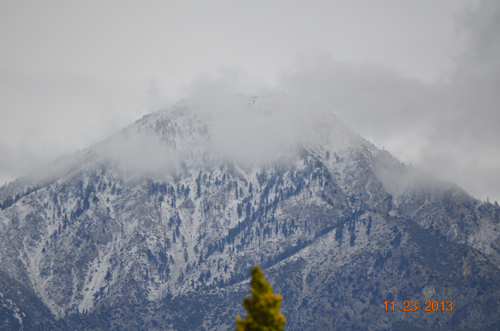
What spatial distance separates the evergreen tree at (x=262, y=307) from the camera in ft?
262

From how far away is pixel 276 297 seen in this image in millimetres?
80062

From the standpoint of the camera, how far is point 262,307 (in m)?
80.2

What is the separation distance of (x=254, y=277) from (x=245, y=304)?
11.8 feet

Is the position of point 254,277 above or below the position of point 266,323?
above

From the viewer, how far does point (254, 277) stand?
8050 centimetres

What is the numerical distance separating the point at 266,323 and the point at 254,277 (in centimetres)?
599

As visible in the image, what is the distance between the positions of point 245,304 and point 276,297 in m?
4.01

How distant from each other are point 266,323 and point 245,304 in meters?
3.53

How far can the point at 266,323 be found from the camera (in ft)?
266

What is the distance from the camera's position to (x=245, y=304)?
3184 inches

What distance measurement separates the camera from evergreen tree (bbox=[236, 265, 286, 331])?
80.0 m
